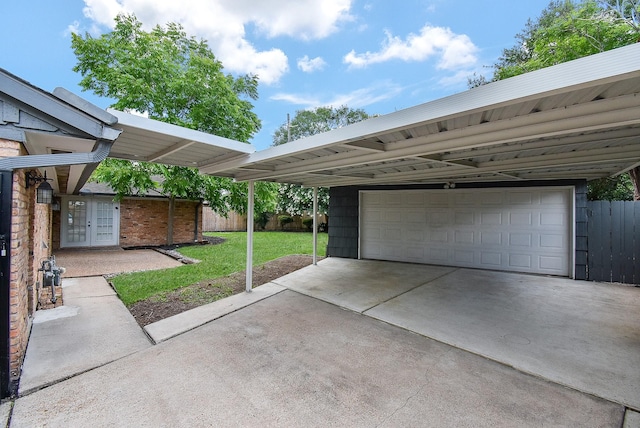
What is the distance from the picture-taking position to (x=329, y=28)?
16.1m

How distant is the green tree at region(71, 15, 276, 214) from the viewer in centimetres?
959

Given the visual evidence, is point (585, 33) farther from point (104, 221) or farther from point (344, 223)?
point (104, 221)

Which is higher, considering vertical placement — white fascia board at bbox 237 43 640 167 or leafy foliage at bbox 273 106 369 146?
leafy foliage at bbox 273 106 369 146

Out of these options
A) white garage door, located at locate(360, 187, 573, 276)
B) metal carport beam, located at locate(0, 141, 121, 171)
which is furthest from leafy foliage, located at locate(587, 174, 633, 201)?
metal carport beam, located at locate(0, 141, 121, 171)

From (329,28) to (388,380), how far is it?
709 inches

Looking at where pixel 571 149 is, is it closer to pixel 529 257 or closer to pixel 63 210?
pixel 529 257

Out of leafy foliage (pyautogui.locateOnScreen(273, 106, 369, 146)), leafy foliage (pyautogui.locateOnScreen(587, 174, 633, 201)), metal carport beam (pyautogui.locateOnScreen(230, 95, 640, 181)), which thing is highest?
leafy foliage (pyautogui.locateOnScreen(273, 106, 369, 146))

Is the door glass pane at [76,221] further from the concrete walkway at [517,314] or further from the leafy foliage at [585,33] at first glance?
the leafy foliage at [585,33]

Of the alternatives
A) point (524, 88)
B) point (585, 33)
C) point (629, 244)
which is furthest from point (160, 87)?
point (585, 33)

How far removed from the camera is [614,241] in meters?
6.07

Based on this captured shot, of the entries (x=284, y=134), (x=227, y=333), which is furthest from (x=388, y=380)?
(x=284, y=134)

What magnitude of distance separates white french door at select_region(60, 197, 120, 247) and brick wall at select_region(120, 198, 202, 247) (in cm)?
34

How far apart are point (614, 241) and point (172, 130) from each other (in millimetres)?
8588

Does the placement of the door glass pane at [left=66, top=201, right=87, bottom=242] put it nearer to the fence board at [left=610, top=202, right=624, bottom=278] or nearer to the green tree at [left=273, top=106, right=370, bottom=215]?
the green tree at [left=273, top=106, right=370, bottom=215]
